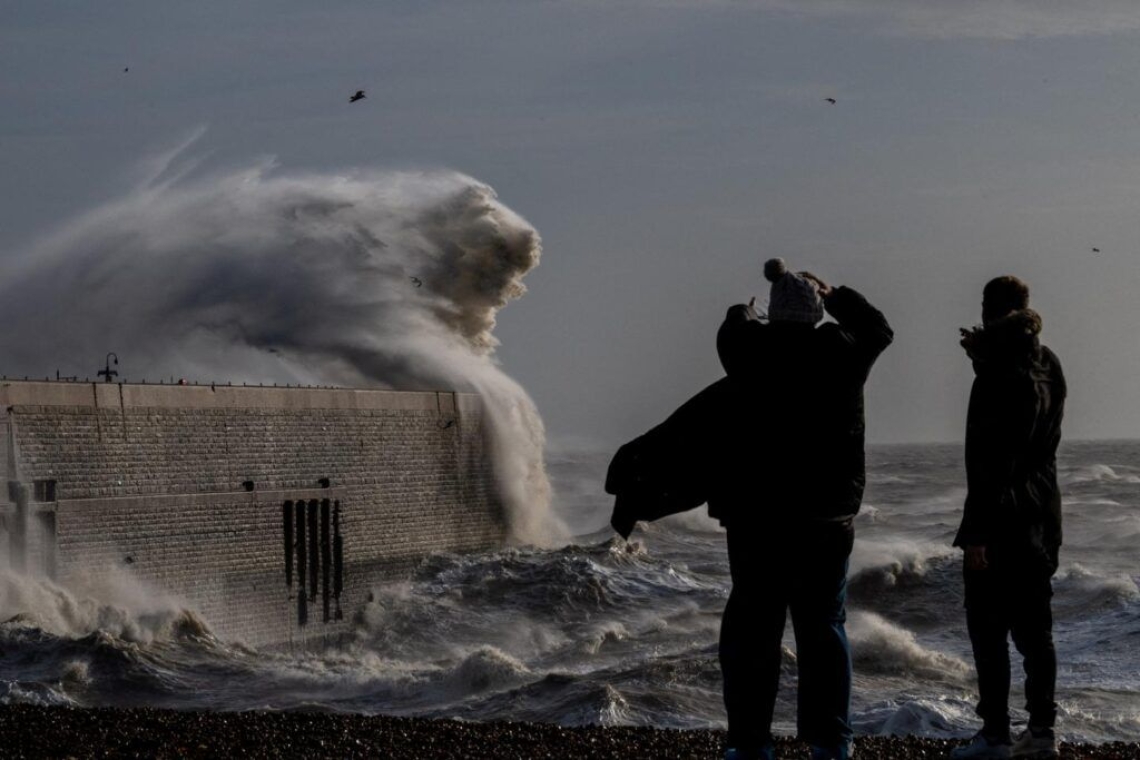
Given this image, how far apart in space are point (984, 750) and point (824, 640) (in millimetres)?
1163

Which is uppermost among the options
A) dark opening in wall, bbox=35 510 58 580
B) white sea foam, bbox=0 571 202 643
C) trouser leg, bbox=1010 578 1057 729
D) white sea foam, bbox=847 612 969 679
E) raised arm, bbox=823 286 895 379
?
raised arm, bbox=823 286 895 379

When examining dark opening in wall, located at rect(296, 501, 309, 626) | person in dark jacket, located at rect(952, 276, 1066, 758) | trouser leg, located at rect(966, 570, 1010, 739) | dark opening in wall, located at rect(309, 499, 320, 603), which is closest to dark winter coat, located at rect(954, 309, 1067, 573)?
person in dark jacket, located at rect(952, 276, 1066, 758)

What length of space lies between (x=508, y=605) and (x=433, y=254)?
45.3 ft

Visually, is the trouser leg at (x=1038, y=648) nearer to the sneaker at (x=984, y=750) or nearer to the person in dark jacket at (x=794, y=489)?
the sneaker at (x=984, y=750)

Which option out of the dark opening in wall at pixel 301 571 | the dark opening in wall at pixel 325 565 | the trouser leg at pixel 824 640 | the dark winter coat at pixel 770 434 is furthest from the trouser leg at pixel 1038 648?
the dark opening in wall at pixel 325 565

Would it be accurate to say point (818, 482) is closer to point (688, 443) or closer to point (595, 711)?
point (688, 443)

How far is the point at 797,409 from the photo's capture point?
6273 millimetres

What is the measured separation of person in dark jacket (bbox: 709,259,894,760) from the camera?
6.26 metres

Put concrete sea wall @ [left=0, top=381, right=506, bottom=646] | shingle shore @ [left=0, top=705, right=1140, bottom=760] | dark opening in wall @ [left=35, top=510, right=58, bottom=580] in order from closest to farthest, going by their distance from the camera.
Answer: shingle shore @ [left=0, top=705, right=1140, bottom=760]
dark opening in wall @ [left=35, top=510, right=58, bottom=580]
concrete sea wall @ [left=0, top=381, right=506, bottom=646]

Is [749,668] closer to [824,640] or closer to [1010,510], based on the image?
[824,640]

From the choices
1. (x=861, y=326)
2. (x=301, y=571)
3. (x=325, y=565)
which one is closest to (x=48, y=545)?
(x=301, y=571)

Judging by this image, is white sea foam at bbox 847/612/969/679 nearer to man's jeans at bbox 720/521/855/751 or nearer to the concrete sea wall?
the concrete sea wall

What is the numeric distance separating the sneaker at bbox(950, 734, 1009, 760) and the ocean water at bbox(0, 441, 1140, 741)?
6.42 m

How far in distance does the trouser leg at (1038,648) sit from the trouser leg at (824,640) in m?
0.98
